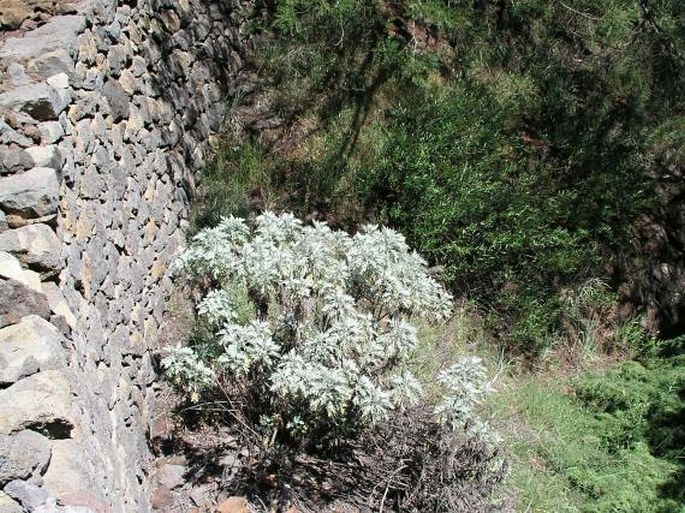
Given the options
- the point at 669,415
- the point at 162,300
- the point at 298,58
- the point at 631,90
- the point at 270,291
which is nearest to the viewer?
the point at 270,291

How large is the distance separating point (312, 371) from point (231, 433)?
89 centimetres

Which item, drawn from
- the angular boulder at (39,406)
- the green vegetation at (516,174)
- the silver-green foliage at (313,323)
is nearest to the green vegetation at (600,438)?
the green vegetation at (516,174)

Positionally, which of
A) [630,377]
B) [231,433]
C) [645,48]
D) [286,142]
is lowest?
[630,377]

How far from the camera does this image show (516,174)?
650 cm

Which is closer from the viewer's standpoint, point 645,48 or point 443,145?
point 443,145

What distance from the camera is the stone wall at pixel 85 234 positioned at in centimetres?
238

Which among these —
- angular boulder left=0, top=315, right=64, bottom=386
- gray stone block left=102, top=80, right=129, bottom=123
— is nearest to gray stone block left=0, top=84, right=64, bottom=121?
gray stone block left=102, top=80, right=129, bottom=123

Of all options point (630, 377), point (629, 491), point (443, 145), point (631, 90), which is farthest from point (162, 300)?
point (631, 90)

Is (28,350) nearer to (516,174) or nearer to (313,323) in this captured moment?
(313,323)

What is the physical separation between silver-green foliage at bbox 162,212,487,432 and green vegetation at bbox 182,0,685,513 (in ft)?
3.03

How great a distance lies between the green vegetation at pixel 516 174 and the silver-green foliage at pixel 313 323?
923 millimetres

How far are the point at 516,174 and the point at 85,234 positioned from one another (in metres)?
4.31

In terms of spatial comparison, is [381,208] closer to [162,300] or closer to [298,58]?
[298,58]

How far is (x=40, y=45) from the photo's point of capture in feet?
11.4
